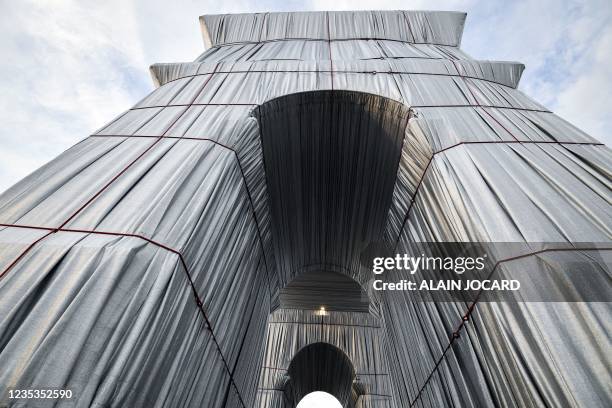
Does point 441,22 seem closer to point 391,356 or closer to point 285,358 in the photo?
point 391,356

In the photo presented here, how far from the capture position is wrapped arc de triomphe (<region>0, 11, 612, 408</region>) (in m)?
2.57

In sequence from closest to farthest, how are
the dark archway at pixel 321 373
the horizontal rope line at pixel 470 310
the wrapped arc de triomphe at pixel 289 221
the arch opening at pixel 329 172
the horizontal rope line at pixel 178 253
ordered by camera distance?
the wrapped arc de triomphe at pixel 289 221
the horizontal rope line at pixel 178 253
the horizontal rope line at pixel 470 310
the arch opening at pixel 329 172
the dark archway at pixel 321 373

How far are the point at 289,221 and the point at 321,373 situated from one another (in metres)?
8.34

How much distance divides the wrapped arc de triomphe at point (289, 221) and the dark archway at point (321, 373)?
430cm

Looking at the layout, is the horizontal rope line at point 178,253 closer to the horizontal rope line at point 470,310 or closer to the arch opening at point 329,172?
the arch opening at point 329,172

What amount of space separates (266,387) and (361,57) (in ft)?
34.9

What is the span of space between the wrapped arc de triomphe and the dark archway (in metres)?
4.30

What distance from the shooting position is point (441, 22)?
9.49 meters

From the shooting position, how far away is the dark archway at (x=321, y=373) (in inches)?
430

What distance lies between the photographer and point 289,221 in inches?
303

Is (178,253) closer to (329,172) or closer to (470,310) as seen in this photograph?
(470,310)

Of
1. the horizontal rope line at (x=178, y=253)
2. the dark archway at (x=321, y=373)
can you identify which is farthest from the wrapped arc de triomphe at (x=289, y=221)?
the dark archway at (x=321, y=373)

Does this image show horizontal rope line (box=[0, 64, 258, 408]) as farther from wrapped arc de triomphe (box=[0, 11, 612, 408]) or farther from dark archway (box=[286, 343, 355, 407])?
dark archway (box=[286, 343, 355, 407])

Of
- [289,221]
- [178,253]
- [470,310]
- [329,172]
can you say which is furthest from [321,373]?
[178,253]
